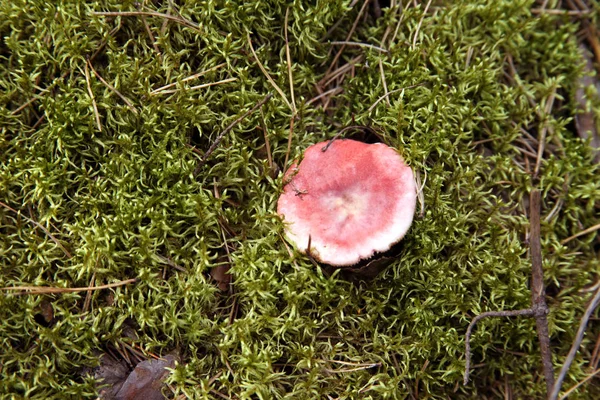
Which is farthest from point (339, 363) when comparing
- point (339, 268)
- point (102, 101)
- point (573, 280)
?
point (102, 101)

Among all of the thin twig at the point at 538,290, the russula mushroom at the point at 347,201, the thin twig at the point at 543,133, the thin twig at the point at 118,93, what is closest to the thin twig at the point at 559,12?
the thin twig at the point at 543,133

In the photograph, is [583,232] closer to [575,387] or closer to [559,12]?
[575,387]

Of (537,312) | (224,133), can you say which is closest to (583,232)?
(537,312)

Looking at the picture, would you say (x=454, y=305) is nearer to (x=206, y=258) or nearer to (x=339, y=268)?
(x=339, y=268)

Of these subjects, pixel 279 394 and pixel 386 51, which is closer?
pixel 279 394

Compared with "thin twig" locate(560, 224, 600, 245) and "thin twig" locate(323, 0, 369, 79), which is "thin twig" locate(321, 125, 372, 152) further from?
"thin twig" locate(560, 224, 600, 245)

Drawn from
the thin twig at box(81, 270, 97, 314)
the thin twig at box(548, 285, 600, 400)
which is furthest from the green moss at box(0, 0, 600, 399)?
the thin twig at box(548, 285, 600, 400)
